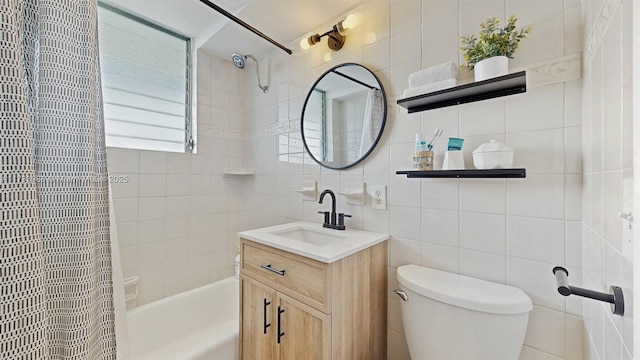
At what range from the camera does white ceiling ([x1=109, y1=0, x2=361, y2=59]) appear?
1528 mm

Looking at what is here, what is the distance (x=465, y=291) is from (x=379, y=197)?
1.92 feet

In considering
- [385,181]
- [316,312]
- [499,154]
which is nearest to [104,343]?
[316,312]

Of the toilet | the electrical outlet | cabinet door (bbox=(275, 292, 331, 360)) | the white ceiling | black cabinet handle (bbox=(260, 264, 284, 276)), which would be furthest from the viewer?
the white ceiling

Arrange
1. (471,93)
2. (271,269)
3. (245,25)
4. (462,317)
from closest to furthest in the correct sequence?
(462,317)
(471,93)
(271,269)
(245,25)

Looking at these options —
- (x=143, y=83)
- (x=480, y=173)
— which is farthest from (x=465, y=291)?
(x=143, y=83)

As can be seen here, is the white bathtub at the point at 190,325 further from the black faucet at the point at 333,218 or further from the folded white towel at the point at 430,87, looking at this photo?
the folded white towel at the point at 430,87

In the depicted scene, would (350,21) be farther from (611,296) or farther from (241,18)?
(611,296)

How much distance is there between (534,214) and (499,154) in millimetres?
279

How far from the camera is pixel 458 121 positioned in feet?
3.67

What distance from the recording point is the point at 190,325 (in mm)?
1817

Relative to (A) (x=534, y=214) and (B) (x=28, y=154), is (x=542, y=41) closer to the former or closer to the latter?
(A) (x=534, y=214)

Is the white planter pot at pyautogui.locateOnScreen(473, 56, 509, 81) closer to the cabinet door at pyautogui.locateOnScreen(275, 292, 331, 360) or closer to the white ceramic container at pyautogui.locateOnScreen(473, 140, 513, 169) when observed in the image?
the white ceramic container at pyautogui.locateOnScreen(473, 140, 513, 169)

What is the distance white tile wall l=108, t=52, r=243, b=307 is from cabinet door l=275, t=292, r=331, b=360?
117 centimetres

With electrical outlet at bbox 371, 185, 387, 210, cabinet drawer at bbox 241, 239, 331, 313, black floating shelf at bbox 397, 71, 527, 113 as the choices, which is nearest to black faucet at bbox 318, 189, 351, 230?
electrical outlet at bbox 371, 185, 387, 210
